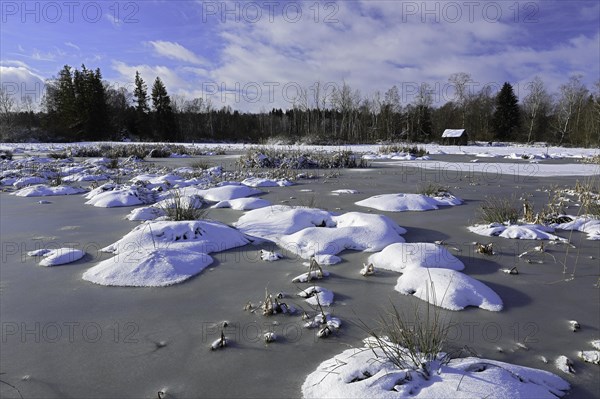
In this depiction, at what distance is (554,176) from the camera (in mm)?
12219

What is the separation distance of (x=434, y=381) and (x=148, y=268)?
2803 millimetres

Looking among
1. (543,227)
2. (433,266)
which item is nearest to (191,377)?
(433,266)

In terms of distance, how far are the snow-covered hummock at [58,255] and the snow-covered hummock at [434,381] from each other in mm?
3263

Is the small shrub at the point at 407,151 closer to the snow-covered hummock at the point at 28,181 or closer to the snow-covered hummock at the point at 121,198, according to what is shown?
the snow-covered hummock at the point at 121,198

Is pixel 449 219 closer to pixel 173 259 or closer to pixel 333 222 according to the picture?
pixel 333 222

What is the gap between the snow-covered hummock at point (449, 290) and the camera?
9.75ft

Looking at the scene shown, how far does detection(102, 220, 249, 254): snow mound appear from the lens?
4.36 metres

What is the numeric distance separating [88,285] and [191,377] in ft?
6.21

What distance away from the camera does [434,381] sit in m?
1.90

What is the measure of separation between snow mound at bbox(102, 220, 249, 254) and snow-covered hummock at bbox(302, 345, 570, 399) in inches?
104

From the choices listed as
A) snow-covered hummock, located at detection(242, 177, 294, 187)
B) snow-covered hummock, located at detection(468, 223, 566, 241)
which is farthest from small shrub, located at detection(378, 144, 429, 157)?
snow-covered hummock, located at detection(468, 223, 566, 241)

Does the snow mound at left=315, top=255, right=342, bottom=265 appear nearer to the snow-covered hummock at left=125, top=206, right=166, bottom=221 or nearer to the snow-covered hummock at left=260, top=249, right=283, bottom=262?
the snow-covered hummock at left=260, top=249, right=283, bottom=262

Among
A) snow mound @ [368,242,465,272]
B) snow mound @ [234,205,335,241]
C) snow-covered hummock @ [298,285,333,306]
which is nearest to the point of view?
snow-covered hummock @ [298,285,333,306]

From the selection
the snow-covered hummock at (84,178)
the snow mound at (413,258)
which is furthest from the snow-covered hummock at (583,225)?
the snow-covered hummock at (84,178)
